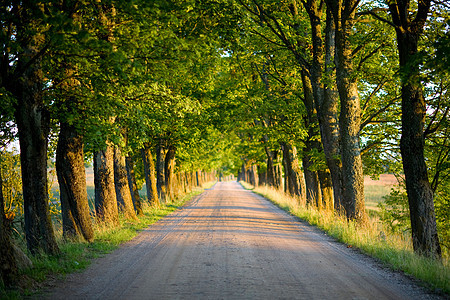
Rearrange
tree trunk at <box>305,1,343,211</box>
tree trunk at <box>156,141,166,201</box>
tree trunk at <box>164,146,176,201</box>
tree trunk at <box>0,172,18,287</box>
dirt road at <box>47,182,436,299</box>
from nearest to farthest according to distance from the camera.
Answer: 1. dirt road at <box>47,182,436,299</box>
2. tree trunk at <box>0,172,18,287</box>
3. tree trunk at <box>305,1,343,211</box>
4. tree trunk at <box>156,141,166,201</box>
5. tree trunk at <box>164,146,176,201</box>

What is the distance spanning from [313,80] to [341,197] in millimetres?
4473

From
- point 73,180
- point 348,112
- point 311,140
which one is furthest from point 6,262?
point 311,140

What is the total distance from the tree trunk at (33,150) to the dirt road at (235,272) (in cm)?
146

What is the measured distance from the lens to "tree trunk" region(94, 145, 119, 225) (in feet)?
41.8

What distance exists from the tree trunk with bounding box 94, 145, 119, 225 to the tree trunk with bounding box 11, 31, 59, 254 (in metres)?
4.30

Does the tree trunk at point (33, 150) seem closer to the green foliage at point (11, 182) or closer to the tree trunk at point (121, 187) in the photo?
the green foliage at point (11, 182)

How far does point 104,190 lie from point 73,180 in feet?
8.86

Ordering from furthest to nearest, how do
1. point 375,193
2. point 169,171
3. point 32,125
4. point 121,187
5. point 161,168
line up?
point 375,193, point 169,171, point 161,168, point 121,187, point 32,125

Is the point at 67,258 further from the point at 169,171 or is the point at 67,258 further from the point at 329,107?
the point at 169,171

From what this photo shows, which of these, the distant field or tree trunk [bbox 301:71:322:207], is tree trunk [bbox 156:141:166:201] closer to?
tree trunk [bbox 301:71:322:207]

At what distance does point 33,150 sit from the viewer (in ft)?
26.5

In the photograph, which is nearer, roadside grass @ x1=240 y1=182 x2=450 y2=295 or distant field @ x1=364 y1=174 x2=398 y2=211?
roadside grass @ x1=240 y1=182 x2=450 y2=295

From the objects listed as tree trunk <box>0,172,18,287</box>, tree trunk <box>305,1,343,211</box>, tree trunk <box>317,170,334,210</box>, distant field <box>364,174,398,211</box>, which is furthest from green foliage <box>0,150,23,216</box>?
distant field <box>364,174,398,211</box>

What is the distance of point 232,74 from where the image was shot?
96.5ft
